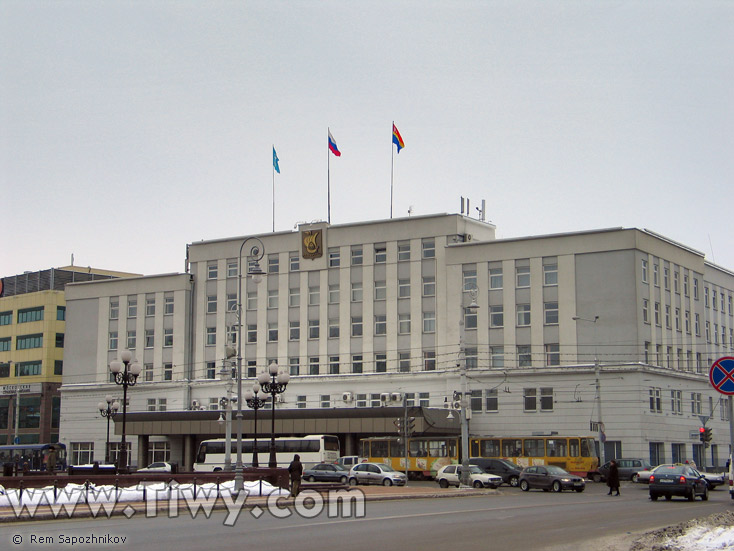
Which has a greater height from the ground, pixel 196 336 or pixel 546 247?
pixel 546 247

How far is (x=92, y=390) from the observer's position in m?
85.5

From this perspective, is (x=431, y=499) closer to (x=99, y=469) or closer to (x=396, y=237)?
(x=99, y=469)

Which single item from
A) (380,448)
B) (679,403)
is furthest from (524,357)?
(380,448)

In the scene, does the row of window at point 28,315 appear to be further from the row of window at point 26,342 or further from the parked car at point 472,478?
the parked car at point 472,478

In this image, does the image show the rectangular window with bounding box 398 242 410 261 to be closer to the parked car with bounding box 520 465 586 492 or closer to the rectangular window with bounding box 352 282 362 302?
the rectangular window with bounding box 352 282 362 302

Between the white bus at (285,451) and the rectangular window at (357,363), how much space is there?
7577mm

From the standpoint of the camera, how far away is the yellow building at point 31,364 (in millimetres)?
95562

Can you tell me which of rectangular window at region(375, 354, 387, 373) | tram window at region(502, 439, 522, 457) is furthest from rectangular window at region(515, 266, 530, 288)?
tram window at region(502, 439, 522, 457)

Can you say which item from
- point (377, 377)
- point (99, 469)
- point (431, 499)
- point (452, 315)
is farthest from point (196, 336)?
point (431, 499)

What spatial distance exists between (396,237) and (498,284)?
8.87 m

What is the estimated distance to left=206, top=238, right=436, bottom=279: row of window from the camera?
73875 mm

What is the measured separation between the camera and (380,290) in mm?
74875

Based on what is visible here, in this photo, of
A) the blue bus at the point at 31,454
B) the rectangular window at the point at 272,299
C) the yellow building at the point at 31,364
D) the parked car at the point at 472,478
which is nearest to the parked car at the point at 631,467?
the parked car at the point at 472,478

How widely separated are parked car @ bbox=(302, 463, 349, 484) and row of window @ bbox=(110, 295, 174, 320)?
3006 cm
